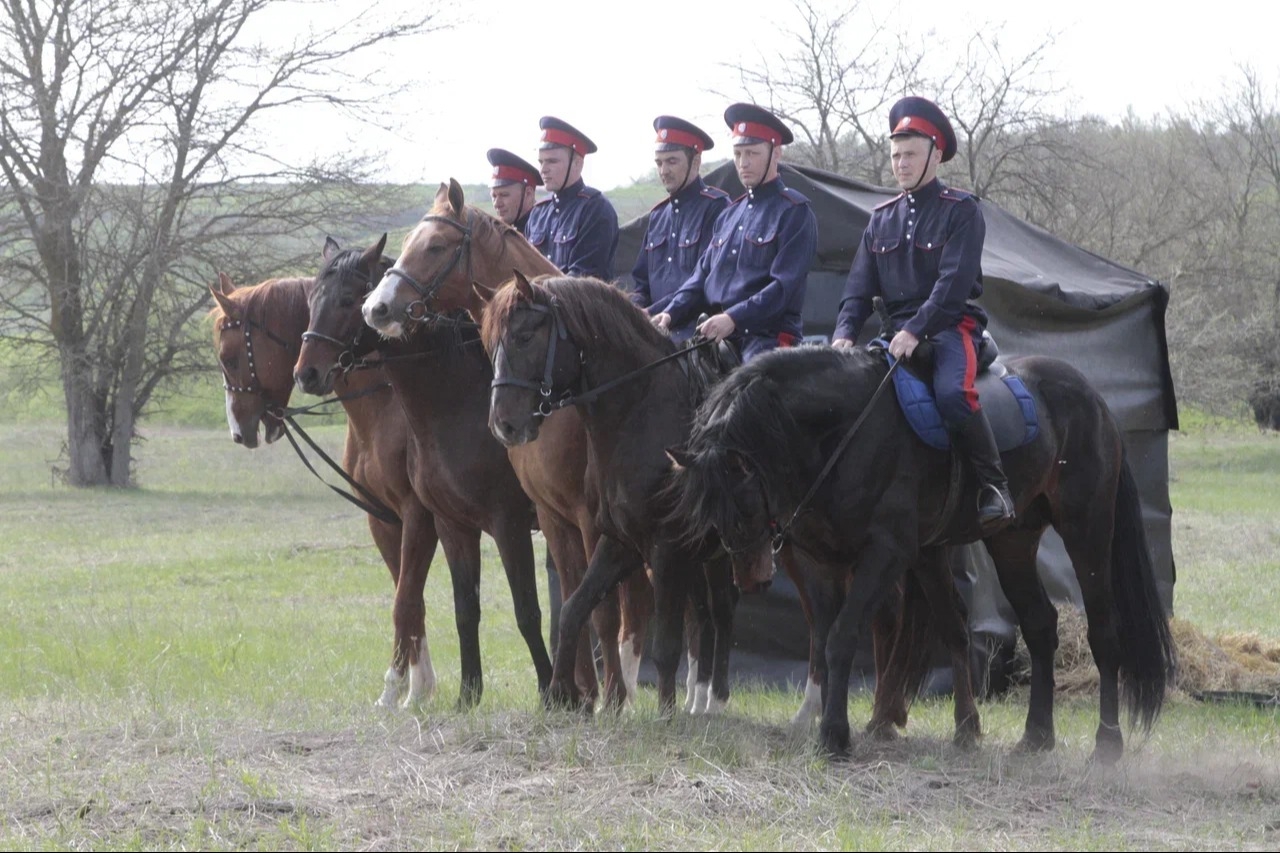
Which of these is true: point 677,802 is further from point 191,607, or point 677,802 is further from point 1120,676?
point 191,607

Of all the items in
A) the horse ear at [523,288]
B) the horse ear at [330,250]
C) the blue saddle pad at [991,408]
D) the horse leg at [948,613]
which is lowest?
the horse leg at [948,613]

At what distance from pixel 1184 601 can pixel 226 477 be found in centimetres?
2280

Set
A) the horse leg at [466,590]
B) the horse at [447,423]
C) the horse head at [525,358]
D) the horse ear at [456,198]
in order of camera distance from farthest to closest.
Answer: the horse leg at [466,590] < the horse at [447,423] < the horse ear at [456,198] < the horse head at [525,358]

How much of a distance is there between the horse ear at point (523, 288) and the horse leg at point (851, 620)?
177 cm

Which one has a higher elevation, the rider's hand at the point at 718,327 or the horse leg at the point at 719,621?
the rider's hand at the point at 718,327

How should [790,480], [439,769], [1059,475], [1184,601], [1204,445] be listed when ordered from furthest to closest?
[1204,445], [1184,601], [1059,475], [790,480], [439,769]

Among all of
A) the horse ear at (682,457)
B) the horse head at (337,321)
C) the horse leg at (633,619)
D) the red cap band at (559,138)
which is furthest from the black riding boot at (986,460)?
the red cap band at (559,138)

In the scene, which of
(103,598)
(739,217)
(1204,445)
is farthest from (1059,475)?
(1204,445)

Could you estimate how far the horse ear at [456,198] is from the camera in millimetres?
7114

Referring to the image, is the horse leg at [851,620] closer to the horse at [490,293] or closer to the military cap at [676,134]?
the horse at [490,293]

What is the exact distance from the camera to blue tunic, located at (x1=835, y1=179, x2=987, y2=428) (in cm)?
617

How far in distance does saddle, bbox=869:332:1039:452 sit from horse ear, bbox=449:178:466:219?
2195 millimetres

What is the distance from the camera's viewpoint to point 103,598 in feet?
45.4

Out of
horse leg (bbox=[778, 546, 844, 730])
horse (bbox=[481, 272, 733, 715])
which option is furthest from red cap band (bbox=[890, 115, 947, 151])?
horse leg (bbox=[778, 546, 844, 730])
